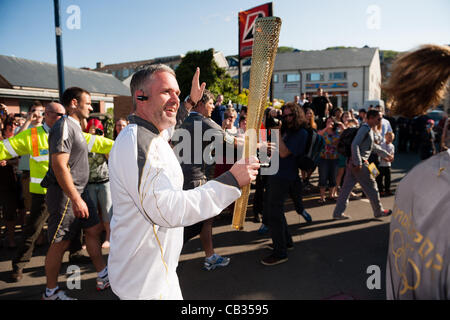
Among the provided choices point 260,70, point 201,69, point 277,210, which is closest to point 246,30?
point 201,69

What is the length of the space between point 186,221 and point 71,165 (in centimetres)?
215

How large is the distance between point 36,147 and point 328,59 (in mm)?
49453

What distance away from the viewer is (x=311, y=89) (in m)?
46.7

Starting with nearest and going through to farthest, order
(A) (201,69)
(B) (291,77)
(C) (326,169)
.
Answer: (C) (326,169) < (A) (201,69) < (B) (291,77)

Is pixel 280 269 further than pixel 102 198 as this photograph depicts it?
No

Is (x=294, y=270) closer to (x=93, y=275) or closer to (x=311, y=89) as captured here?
(x=93, y=275)

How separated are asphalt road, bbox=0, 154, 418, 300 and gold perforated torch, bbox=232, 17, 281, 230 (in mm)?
2257

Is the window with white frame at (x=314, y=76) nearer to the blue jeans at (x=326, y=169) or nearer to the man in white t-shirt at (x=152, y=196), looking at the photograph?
the blue jeans at (x=326, y=169)

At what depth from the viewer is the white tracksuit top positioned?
4.22ft

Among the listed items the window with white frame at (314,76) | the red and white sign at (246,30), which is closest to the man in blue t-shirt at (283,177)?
the red and white sign at (246,30)

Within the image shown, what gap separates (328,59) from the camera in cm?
4666

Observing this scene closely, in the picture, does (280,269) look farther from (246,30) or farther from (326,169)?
(246,30)

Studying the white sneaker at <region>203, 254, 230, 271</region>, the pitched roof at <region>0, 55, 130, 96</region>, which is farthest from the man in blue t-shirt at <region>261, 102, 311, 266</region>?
the pitched roof at <region>0, 55, 130, 96</region>
